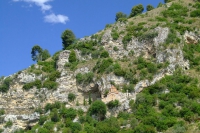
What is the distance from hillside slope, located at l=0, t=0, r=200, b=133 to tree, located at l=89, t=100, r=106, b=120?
0.61 feet

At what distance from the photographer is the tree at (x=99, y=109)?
45.5 metres

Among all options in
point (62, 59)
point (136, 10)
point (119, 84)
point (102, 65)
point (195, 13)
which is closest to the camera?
point (119, 84)

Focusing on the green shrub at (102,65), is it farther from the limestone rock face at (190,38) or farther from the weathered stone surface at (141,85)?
the limestone rock face at (190,38)

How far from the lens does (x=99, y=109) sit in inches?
1791

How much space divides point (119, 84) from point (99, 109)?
5.74 m

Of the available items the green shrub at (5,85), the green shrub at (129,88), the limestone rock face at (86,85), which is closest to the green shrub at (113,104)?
the limestone rock face at (86,85)

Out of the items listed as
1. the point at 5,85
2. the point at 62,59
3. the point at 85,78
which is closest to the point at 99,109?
the point at 85,78

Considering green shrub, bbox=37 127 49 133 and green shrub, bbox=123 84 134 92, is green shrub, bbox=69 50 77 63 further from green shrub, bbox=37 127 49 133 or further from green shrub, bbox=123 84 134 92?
green shrub, bbox=37 127 49 133

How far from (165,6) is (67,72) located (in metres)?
26.5

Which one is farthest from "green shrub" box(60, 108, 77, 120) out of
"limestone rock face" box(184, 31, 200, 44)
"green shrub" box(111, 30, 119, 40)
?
"limestone rock face" box(184, 31, 200, 44)

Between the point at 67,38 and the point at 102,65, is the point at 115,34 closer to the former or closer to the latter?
the point at 102,65

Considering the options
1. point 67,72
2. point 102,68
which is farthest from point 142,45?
point 67,72

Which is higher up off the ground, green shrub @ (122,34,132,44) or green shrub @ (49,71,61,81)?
green shrub @ (122,34,132,44)

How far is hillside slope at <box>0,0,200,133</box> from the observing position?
1689 inches
